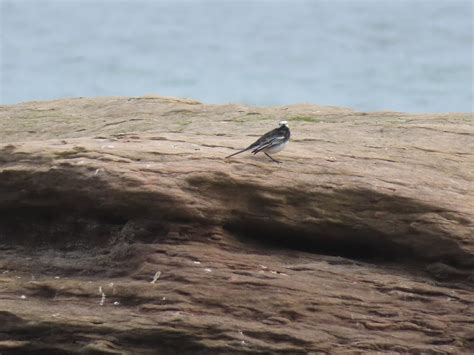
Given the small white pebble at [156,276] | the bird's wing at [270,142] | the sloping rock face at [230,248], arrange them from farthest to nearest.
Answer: the bird's wing at [270,142] → the small white pebble at [156,276] → the sloping rock face at [230,248]

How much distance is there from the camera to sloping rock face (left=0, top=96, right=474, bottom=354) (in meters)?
13.7

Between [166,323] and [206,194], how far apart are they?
1.68 meters

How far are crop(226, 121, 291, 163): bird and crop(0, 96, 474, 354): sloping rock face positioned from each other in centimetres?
13

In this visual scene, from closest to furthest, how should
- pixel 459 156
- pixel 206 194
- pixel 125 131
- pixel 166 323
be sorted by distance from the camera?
pixel 166 323, pixel 206 194, pixel 459 156, pixel 125 131

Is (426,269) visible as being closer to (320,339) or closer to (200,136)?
(320,339)

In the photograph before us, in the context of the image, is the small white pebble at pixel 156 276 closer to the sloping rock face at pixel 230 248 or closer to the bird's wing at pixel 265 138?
the sloping rock face at pixel 230 248

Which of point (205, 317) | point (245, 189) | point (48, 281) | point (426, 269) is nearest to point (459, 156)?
point (426, 269)

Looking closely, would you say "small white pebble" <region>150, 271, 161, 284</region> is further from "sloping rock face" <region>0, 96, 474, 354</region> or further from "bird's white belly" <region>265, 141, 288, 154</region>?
"bird's white belly" <region>265, 141, 288, 154</region>

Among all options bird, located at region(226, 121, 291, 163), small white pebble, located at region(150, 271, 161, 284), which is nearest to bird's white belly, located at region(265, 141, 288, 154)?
bird, located at region(226, 121, 291, 163)

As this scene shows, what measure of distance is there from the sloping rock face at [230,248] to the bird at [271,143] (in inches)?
5.3

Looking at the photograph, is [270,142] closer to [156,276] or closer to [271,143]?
[271,143]

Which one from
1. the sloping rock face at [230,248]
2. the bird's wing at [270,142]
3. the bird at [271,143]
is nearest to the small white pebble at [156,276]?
the sloping rock face at [230,248]

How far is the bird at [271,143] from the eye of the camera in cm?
1495

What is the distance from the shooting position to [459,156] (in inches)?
628
